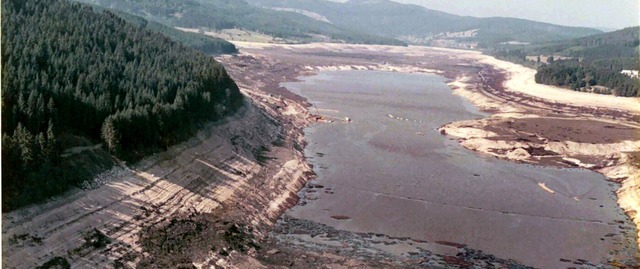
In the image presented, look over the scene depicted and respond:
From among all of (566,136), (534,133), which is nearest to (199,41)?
(534,133)

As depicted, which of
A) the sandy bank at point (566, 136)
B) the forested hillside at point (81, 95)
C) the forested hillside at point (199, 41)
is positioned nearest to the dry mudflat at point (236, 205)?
the sandy bank at point (566, 136)

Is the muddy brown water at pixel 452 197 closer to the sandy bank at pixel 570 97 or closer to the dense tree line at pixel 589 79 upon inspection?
the sandy bank at pixel 570 97

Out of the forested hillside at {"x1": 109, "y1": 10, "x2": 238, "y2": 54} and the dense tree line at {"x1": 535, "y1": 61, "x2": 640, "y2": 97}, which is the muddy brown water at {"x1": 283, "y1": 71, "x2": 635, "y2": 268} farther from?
the forested hillside at {"x1": 109, "y1": 10, "x2": 238, "y2": 54}

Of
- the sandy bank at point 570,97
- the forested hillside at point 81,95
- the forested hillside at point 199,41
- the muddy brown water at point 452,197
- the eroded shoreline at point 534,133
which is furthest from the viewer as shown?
the forested hillside at point 199,41

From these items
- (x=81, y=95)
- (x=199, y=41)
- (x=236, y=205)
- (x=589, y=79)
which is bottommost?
(x=236, y=205)

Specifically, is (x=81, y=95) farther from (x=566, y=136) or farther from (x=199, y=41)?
(x=199, y=41)

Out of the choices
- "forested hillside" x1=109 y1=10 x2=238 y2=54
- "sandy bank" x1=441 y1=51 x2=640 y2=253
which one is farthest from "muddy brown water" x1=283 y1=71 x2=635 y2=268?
"forested hillside" x1=109 y1=10 x2=238 y2=54
